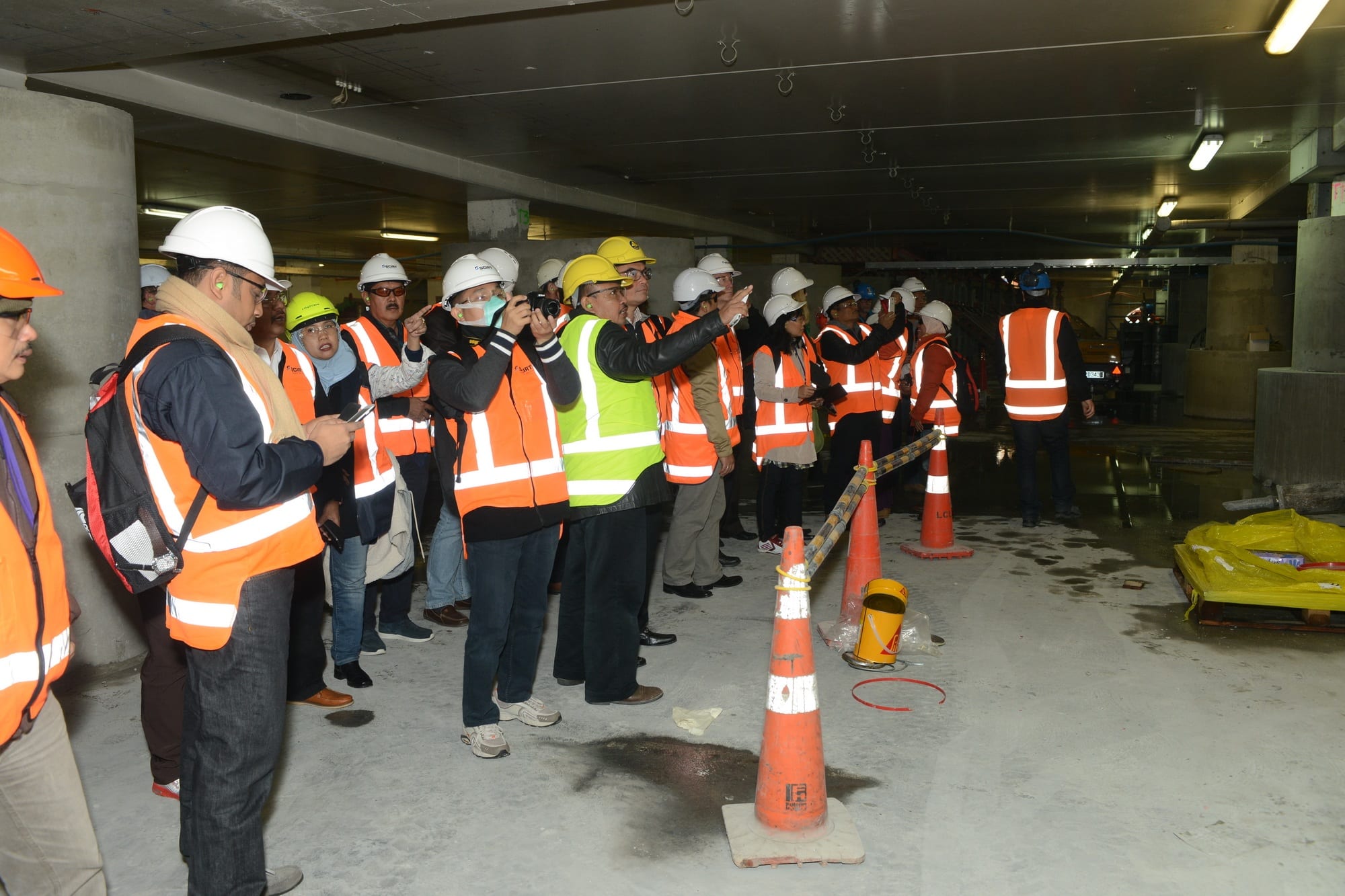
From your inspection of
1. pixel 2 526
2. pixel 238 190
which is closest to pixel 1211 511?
pixel 2 526

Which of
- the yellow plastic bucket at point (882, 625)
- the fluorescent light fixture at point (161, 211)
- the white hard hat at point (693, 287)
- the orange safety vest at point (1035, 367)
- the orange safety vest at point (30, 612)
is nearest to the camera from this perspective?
the orange safety vest at point (30, 612)

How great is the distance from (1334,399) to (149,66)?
10.4 metres

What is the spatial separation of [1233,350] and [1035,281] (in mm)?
11247

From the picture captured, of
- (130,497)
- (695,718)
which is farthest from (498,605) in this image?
(130,497)

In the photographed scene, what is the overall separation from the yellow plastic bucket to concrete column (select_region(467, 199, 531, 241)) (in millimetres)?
8786

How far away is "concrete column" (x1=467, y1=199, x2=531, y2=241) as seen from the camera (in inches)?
492

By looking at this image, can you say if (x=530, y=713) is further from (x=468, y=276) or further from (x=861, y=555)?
(x=861, y=555)

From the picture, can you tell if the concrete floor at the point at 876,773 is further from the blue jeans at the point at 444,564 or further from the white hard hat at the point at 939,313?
the white hard hat at the point at 939,313

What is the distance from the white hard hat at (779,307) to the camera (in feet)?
23.3

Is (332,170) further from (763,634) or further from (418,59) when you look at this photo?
(763,634)

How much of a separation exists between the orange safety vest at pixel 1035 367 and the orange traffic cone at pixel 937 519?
56.5 inches

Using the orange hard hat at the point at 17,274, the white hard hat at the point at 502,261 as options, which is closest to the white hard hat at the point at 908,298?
the white hard hat at the point at 502,261

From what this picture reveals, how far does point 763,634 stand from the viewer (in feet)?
18.0

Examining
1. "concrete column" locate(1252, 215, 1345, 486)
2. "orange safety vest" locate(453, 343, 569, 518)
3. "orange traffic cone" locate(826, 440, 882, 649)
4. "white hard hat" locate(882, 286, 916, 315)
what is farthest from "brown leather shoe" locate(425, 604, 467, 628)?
"concrete column" locate(1252, 215, 1345, 486)
